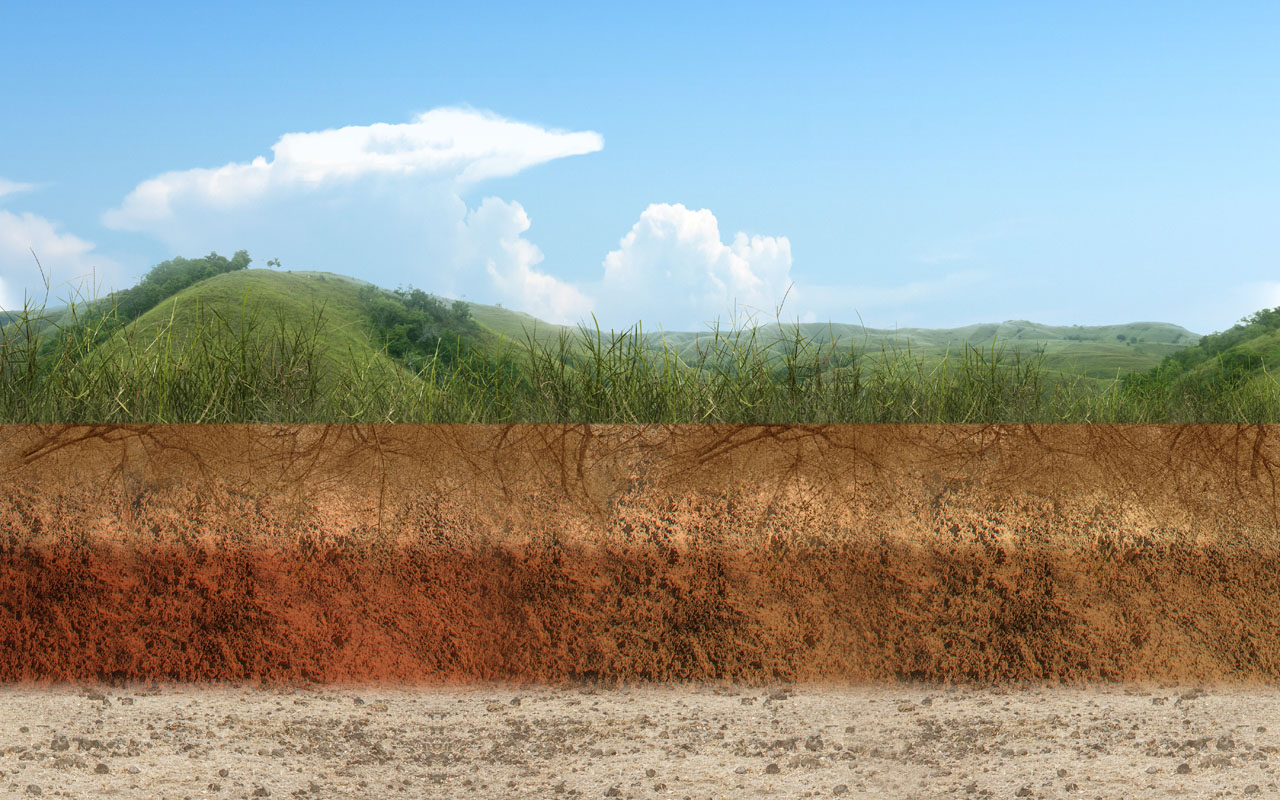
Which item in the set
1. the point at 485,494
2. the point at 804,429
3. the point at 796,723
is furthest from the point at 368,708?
the point at 804,429

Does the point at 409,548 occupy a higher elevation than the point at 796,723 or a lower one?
higher

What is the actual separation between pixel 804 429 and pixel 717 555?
0.73m

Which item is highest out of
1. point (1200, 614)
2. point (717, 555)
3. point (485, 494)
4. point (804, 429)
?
point (804, 429)

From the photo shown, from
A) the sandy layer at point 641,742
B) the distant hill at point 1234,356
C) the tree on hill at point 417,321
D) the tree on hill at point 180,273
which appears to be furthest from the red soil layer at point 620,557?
the tree on hill at point 180,273

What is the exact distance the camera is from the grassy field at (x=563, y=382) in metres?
4.62

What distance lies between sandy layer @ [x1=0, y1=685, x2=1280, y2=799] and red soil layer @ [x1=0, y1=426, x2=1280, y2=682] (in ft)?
0.50

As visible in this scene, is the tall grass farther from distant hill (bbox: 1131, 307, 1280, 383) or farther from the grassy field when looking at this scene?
distant hill (bbox: 1131, 307, 1280, 383)

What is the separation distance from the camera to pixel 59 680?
175 inches

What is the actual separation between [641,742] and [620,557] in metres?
0.88

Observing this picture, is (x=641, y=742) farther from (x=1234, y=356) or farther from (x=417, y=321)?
(x=417, y=321)

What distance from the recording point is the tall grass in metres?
4.61

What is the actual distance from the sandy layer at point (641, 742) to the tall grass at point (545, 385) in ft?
4.35

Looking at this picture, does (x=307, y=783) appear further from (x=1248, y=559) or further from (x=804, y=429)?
(x=1248, y=559)

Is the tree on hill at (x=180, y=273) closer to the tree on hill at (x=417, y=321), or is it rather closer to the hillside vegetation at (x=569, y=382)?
the tree on hill at (x=417, y=321)
